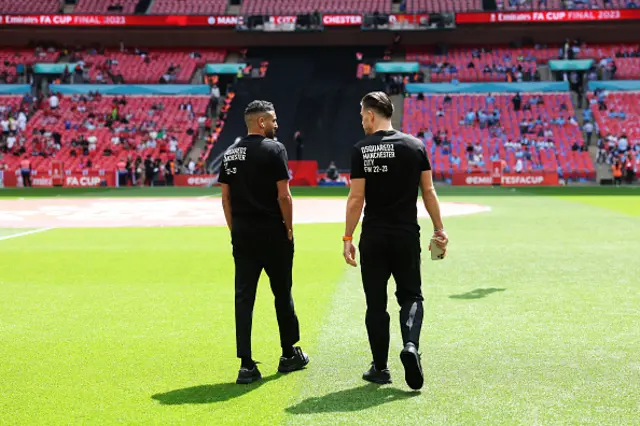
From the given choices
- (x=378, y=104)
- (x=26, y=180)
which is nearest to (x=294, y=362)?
(x=378, y=104)

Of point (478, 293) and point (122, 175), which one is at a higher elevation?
point (122, 175)

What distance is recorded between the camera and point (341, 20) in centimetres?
6359

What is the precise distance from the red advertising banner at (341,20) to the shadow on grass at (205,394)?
194ft

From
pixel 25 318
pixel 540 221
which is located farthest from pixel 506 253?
pixel 25 318

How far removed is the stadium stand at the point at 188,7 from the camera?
66.9m

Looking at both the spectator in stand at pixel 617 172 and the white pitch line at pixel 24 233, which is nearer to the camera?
the white pitch line at pixel 24 233

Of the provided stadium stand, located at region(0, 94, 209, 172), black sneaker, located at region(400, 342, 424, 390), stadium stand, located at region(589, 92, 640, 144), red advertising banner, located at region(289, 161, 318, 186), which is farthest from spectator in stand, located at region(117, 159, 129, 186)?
black sneaker, located at region(400, 342, 424, 390)

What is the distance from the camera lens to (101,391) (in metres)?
6.44

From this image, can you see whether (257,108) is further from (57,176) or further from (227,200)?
(57,176)

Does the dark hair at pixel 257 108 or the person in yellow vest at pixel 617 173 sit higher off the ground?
the dark hair at pixel 257 108

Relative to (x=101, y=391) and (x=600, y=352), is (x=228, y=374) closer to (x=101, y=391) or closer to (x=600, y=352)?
(x=101, y=391)

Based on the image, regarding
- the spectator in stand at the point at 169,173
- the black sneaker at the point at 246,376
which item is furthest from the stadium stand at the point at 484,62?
the black sneaker at the point at 246,376

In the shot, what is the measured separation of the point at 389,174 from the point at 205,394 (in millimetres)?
2233

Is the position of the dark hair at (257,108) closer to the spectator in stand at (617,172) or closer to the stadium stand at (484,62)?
Result: the spectator in stand at (617,172)
